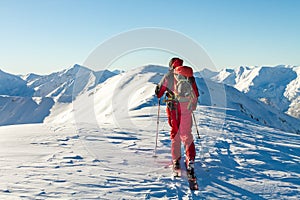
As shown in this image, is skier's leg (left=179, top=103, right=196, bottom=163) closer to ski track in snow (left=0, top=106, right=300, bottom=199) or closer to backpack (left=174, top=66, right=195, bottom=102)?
backpack (left=174, top=66, right=195, bottom=102)

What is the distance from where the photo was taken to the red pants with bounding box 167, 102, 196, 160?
7.14 meters

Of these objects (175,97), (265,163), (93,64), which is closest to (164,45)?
(93,64)

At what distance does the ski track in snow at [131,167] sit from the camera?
5.82 meters

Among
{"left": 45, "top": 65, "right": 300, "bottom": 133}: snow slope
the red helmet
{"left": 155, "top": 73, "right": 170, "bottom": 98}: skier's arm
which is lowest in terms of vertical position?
{"left": 45, "top": 65, "right": 300, "bottom": 133}: snow slope

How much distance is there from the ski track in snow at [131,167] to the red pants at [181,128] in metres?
0.60

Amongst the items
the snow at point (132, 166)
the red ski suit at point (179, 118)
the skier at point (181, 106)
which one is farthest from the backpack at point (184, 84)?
the snow at point (132, 166)

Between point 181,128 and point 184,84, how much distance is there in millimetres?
1142

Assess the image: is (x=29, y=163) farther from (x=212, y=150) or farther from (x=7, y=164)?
(x=212, y=150)

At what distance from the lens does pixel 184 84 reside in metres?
7.41

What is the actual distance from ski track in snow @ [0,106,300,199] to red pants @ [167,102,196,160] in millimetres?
603

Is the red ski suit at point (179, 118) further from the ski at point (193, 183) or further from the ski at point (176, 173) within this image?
the ski at point (193, 183)

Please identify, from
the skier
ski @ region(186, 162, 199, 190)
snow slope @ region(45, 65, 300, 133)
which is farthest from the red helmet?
snow slope @ region(45, 65, 300, 133)

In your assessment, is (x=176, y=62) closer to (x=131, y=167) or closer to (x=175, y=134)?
(x=175, y=134)

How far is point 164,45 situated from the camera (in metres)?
10.7
